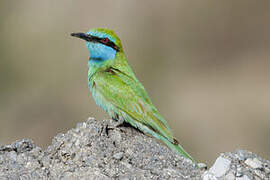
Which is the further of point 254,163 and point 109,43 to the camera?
point 109,43

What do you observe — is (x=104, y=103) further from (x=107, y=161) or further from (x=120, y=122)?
(x=107, y=161)

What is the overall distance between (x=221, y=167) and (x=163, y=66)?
7.72 m

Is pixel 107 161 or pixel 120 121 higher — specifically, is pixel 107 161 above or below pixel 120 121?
below

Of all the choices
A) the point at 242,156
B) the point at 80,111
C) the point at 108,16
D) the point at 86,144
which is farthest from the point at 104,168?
the point at 108,16

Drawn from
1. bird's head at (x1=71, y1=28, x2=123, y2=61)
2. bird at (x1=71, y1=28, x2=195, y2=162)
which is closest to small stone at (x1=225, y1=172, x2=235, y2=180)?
bird at (x1=71, y1=28, x2=195, y2=162)

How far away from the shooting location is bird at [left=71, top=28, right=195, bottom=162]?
488cm

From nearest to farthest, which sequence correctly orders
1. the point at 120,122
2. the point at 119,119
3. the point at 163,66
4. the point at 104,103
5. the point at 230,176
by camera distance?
the point at 230,176 → the point at 120,122 → the point at 119,119 → the point at 104,103 → the point at 163,66

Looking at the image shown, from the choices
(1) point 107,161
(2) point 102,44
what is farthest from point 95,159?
(2) point 102,44

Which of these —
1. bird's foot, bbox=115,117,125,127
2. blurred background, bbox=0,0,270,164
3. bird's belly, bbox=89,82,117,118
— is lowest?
bird's foot, bbox=115,117,125,127

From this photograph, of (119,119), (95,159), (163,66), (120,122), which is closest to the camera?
(95,159)

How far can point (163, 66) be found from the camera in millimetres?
11492

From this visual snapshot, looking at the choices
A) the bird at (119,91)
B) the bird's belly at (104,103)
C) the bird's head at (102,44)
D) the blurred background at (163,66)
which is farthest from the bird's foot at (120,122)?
the blurred background at (163,66)

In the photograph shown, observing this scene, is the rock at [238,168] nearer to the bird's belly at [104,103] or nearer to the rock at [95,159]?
the rock at [95,159]

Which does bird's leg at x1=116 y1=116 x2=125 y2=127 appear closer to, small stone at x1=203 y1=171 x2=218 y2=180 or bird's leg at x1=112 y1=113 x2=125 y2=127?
bird's leg at x1=112 y1=113 x2=125 y2=127
